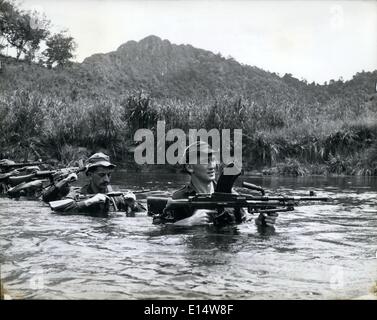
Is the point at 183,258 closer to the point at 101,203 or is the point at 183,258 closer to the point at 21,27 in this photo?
the point at 101,203

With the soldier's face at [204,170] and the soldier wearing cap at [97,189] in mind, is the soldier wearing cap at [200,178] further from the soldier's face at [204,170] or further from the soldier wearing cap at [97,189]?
the soldier wearing cap at [97,189]

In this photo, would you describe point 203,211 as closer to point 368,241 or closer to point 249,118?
point 368,241

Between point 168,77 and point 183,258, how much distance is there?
196ft

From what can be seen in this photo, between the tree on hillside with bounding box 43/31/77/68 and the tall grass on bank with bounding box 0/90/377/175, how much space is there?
13.9 metres

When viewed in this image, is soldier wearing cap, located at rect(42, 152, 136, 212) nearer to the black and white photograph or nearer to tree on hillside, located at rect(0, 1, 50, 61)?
the black and white photograph

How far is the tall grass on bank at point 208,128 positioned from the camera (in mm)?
25297

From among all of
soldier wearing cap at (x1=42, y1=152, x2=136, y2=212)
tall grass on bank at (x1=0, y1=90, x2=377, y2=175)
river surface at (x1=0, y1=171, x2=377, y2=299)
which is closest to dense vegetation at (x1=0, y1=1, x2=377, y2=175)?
tall grass on bank at (x1=0, y1=90, x2=377, y2=175)

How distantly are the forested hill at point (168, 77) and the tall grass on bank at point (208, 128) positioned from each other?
14.4 m
